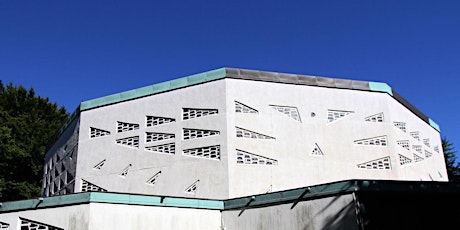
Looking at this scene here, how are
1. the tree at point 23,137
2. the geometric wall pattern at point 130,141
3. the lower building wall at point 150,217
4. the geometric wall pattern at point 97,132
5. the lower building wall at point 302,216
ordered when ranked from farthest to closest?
the tree at point 23,137 < the geometric wall pattern at point 97,132 < the geometric wall pattern at point 130,141 < the lower building wall at point 150,217 < the lower building wall at point 302,216

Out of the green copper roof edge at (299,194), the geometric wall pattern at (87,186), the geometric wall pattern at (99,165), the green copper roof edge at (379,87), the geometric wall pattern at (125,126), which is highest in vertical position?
the green copper roof edge at (379,87)

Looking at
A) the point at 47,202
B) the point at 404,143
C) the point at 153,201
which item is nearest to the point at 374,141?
the point at 404,143

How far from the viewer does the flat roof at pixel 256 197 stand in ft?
39.5

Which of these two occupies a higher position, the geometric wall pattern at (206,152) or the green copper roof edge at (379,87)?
the green copper roof edge at (379,87)

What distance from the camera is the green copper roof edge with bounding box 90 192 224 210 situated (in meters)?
13.3

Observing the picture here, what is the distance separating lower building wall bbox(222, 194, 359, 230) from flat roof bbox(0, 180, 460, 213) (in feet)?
0.56

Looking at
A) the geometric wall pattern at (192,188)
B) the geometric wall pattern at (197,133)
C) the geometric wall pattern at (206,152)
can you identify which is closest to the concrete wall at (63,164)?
the geometric wall pattern at (197,133)

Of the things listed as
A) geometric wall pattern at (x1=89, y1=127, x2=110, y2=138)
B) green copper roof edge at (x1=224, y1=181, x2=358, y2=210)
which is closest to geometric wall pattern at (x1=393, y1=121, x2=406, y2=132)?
green copper roof edge at (x1=224, y1=181, x2=358, y2=210)

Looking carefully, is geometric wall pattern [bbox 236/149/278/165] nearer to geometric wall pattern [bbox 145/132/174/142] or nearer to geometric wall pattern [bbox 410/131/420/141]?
geometric wall pattern [bbox 145/132/174/142]

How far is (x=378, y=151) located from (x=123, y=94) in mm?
12600

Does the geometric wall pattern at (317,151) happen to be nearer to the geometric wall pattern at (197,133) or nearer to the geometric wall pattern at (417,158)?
the geometric wall pattern at (197,133)

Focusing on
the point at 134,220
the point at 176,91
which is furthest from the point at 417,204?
the point at 176,91

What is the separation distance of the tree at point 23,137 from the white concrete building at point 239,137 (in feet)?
32.3

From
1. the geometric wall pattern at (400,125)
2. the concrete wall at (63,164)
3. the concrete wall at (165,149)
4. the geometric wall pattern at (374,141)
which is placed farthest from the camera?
the concrete wall at (63,164)
